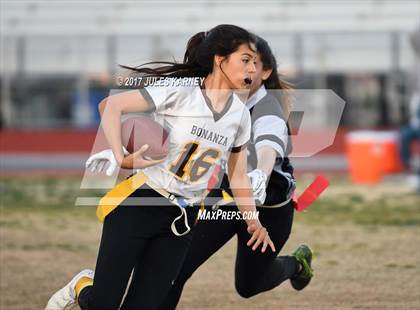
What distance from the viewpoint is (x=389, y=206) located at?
38.7 ft

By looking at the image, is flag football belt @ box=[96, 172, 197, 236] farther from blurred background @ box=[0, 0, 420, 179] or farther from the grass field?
blurred background @ box=[0, 0, 420, 179]

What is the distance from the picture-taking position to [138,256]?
Answer: 421 cm

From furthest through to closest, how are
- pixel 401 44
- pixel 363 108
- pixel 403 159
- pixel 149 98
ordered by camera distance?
pixel 401 44
pixel 363 108
pixel 403 159
pixel 149 98

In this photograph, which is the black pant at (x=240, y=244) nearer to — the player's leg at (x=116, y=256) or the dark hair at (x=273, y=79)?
the dark hair at (x=273, y=79)

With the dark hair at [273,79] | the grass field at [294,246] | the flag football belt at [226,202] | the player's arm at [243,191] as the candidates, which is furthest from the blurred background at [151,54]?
the player's arm at [243,191]

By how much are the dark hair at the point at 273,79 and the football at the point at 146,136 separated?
995 mm

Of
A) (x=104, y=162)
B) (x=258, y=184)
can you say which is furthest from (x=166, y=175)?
(x=258, y=184)

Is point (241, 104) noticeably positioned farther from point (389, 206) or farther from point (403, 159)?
point (403, 159)

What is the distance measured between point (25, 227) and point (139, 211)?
6.04m

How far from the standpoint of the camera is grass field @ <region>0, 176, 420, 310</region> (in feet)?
20.1

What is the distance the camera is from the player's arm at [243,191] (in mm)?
4516

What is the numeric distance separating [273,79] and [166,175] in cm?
120

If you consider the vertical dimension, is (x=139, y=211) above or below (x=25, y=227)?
above

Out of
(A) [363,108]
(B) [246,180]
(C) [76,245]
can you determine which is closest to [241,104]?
(B) [246,180]
